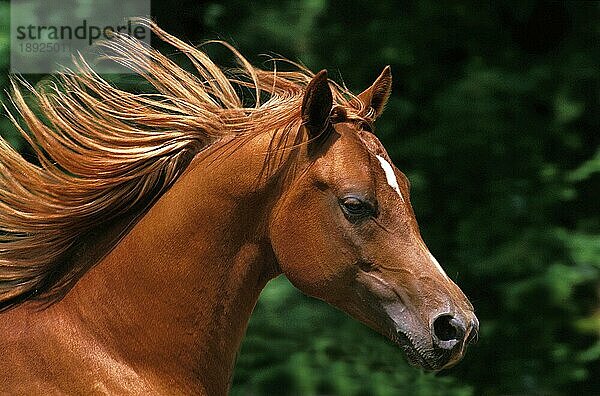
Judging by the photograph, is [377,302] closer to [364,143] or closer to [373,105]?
[364,143]

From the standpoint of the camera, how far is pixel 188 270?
6.79 ft

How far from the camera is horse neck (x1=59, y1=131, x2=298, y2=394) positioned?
2051 mm

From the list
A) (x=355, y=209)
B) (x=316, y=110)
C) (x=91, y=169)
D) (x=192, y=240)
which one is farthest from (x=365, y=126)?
(x=91, y=169)

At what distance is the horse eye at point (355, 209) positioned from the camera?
6.45 feet

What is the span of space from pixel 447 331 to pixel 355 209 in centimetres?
30

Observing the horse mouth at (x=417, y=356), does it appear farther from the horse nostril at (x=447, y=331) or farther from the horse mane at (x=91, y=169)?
the horse mane at (x=91, y=169)

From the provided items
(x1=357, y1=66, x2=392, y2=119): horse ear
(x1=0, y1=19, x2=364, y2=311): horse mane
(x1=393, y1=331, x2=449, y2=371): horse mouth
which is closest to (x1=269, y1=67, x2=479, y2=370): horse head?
(x1=393, y1=331, x2=449, y2=371): horse mouth

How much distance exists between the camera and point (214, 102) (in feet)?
7.19

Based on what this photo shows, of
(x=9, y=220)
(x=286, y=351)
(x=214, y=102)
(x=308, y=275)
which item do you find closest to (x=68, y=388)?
(x=9, y=220)

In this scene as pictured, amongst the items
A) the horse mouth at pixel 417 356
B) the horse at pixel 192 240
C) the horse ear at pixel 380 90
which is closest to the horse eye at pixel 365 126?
the horse at pixel 192 240

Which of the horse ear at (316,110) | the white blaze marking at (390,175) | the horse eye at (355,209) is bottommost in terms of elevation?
the horse eye at (355,209)

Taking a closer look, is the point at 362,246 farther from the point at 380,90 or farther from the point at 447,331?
the point at 380,90

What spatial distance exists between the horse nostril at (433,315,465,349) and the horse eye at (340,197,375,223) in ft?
0.83

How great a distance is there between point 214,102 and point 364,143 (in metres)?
0.37
